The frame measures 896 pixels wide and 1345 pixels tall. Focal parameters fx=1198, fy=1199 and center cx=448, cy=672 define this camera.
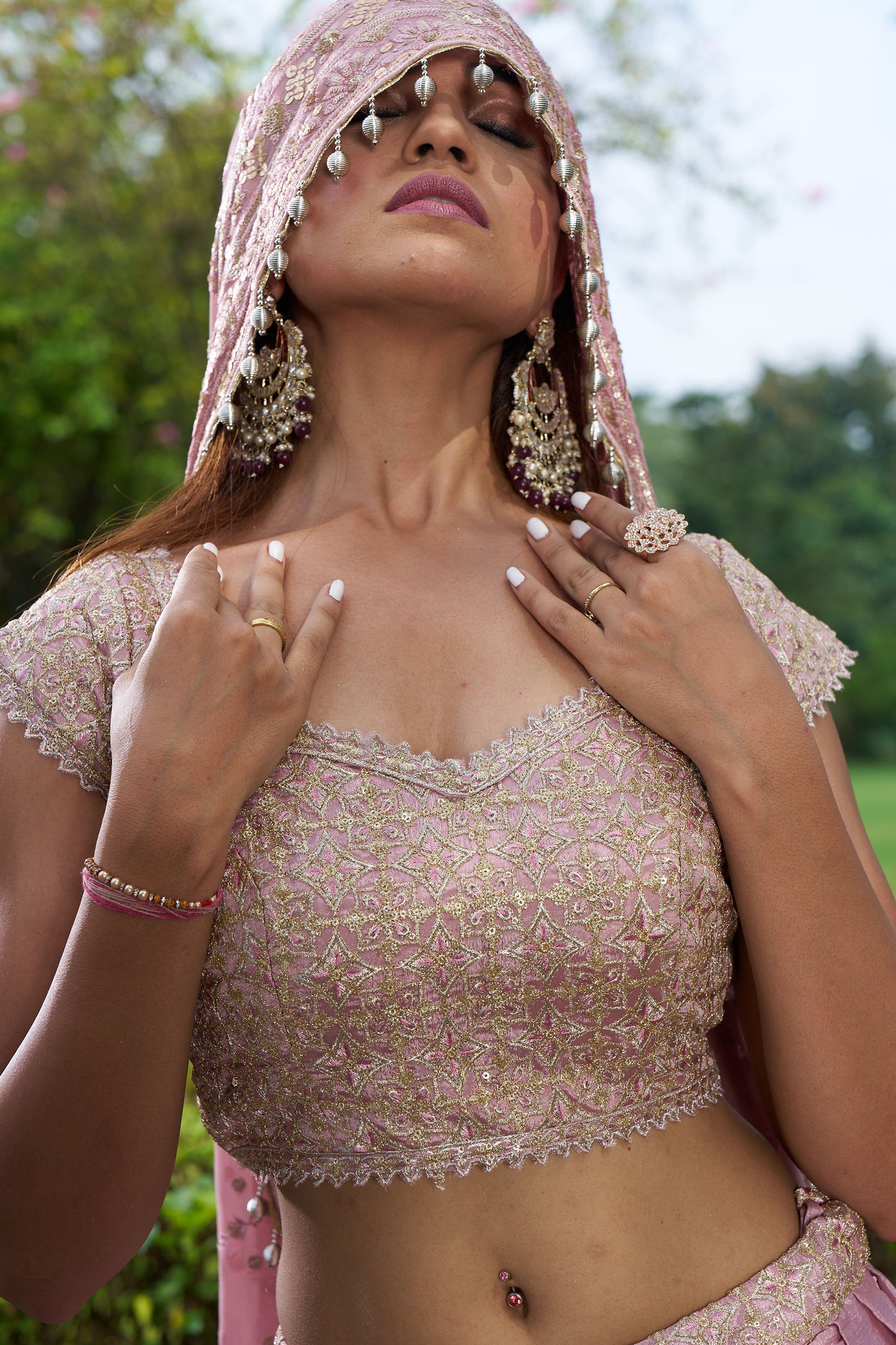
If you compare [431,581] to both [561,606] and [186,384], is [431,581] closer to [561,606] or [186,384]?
[561,606]

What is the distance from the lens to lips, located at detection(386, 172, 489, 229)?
1.78 meters

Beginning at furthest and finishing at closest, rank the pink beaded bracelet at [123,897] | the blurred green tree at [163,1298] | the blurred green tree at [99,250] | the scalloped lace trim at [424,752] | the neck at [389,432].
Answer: the blurred green tree at [99,250]
the blurred green tree at [163,1298]
the neck at [389,432]
the scalloped lace trim at [424,752]
the pink beaded bracelet at [123,897]

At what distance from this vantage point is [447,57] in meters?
1.89

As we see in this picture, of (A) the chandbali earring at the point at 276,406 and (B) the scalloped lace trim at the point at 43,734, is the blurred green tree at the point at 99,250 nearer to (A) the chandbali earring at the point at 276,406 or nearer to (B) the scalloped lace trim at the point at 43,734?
(A) the chandbali earring at the point at 276,406

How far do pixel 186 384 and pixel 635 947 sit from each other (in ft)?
27.2

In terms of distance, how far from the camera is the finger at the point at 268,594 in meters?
1.61

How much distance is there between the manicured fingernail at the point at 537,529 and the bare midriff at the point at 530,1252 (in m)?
0.91

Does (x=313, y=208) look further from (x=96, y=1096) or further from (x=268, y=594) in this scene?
(x=96, y=1096)

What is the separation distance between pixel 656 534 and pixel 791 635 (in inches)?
13.4

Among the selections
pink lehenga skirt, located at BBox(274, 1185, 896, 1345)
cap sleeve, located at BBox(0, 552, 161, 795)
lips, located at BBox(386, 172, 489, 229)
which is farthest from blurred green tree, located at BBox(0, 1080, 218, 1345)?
lips, located at BBox(386, 172, 489, 229)

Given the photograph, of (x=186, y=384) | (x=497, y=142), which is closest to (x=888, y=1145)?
(x=497, y=142)

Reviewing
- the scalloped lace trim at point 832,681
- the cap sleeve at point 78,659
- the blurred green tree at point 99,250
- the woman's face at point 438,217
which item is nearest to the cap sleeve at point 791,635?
the scalloped lace trim at point 832,681

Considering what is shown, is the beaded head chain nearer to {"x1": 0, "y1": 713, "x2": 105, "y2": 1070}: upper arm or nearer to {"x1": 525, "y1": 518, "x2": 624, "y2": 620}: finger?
{"x1": 525, "y1": 518, "x2": 624, "y2": 620}: finger

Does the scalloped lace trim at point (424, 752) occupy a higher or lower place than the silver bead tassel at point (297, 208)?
lower
